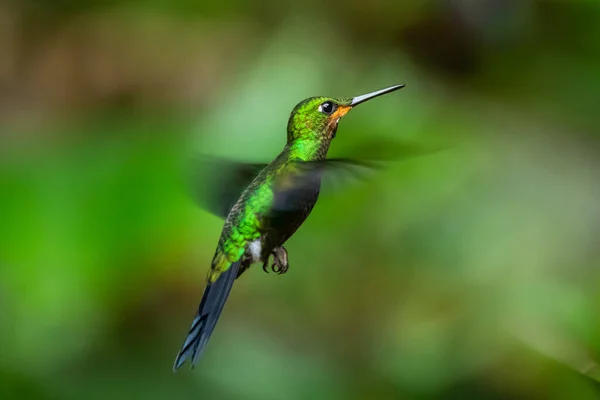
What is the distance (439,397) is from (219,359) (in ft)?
1.78

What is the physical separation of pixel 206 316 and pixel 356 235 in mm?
1364

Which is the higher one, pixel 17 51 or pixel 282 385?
pixel 17 51

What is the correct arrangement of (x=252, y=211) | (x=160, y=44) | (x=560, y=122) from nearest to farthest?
(x=252, y=211)
(x=560, y=122)
(x=160, y=44)

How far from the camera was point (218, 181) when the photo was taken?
77cm

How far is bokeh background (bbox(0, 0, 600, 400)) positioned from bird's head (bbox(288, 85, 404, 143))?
3.02 ft

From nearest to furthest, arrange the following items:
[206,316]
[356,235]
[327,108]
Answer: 1. [206,316]
2. [327,108]
3. [356,235]

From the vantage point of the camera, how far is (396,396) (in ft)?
6.15

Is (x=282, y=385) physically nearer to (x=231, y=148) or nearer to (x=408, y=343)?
(x=408, y=343)

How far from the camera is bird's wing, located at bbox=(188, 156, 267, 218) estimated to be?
2.43 ft

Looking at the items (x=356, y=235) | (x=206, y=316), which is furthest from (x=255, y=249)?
(x=356, y=235)

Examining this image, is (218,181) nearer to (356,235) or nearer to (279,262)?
(279,262)

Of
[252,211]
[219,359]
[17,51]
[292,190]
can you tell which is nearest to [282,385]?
[219,359]

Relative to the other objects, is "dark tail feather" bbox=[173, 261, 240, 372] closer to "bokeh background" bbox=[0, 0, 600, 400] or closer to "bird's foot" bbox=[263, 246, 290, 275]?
"bird's foot" bbox=[263, 246, 290, 275]

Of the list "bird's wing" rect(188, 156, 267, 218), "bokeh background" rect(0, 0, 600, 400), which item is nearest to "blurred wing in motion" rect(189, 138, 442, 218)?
"bird's wing" rect(188, 156, 267, 218)
